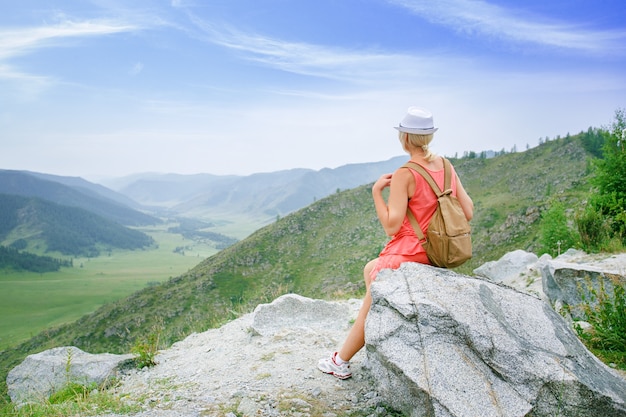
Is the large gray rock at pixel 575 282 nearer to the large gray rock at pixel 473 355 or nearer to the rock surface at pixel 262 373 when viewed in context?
the large gray rock at pixel 473 355

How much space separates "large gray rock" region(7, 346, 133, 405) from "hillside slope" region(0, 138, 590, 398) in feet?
221

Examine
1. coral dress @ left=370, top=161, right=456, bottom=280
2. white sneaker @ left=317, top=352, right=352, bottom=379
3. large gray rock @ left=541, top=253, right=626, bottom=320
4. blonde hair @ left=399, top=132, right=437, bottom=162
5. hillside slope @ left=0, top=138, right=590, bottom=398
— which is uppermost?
blonde hair @ left=399, top=132, right=437, bottom=162

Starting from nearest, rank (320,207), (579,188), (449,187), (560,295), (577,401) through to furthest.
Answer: (577,401)
(449,187)
(560,295)
(579,188)
(320,207)

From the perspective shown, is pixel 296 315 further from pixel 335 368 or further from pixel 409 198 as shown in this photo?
pixel 409 198

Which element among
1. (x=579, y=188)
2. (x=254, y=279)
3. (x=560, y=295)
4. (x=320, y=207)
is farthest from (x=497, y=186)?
(x=560, y=295)

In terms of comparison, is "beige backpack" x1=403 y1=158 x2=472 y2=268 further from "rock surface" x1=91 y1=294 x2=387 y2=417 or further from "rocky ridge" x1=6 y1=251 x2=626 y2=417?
"rock surface" x1=91 y1=294 x2=387 y2=417

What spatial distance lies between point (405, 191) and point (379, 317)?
1584mm

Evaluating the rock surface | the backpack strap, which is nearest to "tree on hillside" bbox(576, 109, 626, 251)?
the rock surface

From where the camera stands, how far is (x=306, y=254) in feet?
367

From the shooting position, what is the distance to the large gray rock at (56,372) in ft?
28.3

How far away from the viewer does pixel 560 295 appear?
8.77 meters

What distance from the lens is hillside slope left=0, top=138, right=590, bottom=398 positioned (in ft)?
285

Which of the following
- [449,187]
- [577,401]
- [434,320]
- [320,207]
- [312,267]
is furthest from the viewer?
[320,207]

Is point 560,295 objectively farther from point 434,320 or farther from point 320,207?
point 320,207
